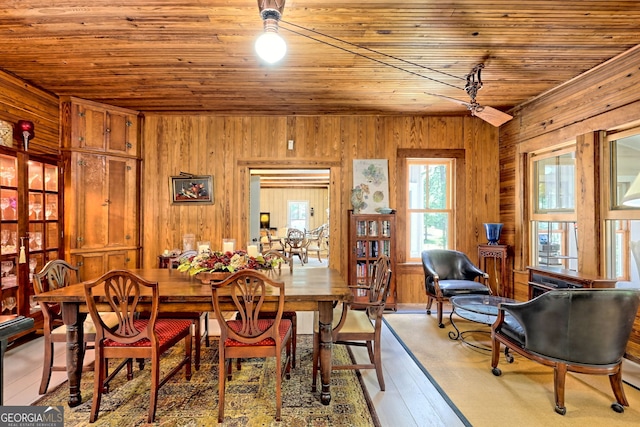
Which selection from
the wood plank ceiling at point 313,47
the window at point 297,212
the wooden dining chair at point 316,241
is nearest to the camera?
the wood plank ceiling at point 313,47

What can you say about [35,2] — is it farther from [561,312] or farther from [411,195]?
[411,195]

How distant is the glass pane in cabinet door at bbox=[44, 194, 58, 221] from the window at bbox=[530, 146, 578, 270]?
616 cm

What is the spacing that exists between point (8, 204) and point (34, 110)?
122cm

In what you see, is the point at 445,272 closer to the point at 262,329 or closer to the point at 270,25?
the point at 262,329

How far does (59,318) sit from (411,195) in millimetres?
4587

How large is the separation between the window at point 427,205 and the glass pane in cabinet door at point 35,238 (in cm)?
484

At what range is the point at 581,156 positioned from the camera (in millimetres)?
3508

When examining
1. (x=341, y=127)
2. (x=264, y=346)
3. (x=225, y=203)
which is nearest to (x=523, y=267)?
(x=341, y=127)

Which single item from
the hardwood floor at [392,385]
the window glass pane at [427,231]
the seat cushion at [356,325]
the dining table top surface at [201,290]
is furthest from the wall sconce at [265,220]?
the seat cushion at [356,325]

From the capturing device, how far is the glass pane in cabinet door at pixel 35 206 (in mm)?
3590

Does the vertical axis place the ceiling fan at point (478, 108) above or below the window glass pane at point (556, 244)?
A: above

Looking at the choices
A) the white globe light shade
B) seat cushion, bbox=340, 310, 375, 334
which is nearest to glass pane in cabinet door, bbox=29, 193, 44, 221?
the white globe light shade

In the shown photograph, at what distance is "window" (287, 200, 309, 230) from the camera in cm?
1268

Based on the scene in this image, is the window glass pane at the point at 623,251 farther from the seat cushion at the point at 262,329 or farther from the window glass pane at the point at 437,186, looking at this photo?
the seat cushion at the point at 262,329
